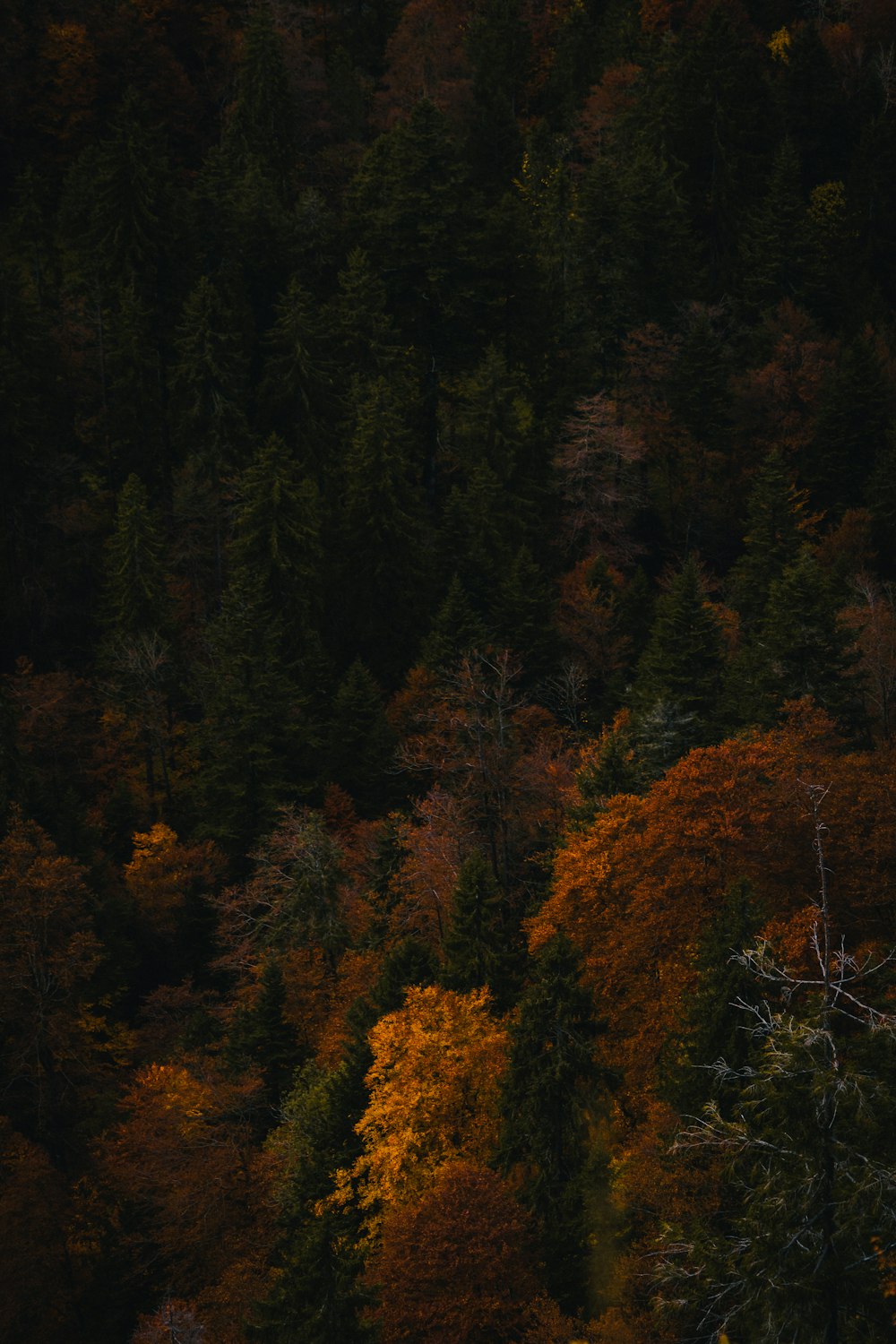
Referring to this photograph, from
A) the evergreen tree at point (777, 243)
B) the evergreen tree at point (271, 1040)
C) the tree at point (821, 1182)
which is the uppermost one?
the evergreen tree at point (777, 243)

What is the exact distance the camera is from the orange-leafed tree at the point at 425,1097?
3078 centimetres

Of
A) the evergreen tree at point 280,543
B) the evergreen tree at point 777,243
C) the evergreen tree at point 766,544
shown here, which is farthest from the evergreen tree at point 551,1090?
the evergreen tree at point 777,243

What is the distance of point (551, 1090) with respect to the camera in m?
28.2

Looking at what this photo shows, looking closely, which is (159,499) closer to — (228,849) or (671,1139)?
(228,849)

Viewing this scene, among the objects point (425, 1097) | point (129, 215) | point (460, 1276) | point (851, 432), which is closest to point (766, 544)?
point (851, 432)

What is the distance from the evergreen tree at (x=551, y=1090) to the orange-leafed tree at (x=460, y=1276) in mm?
1821

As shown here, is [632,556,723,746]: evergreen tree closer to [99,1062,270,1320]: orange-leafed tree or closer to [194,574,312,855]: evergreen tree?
[194,574,312,855]: evergreen tree

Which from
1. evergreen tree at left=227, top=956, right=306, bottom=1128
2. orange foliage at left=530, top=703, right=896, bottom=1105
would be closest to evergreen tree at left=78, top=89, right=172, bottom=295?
evergreen tree at left=227, top=956, right=306, bottom=1128

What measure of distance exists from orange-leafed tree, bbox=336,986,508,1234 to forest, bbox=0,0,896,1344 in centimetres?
13

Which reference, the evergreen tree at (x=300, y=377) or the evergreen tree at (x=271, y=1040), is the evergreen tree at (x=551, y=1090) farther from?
the evergreen tree at (x=300, y=377)

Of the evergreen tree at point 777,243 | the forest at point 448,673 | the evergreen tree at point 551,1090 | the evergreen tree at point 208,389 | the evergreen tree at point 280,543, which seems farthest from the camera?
the evergreen tree at point 777,243

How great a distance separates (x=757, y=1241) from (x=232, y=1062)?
24.5 metres

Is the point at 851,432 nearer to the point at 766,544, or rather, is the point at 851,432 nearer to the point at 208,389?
the point at 766,544

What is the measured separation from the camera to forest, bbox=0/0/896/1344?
2595 centimetres
